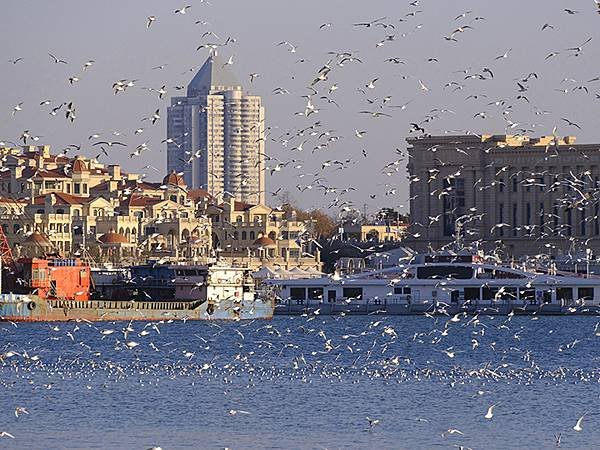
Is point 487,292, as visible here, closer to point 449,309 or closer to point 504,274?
point 504,274

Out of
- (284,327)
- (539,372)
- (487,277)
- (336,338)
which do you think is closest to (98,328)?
(284,327)

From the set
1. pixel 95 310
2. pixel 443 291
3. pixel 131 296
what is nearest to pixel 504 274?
pixel 443 291

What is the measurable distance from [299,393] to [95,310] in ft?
170

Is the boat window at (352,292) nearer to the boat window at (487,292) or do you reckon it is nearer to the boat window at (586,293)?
the boat window at (487,292)

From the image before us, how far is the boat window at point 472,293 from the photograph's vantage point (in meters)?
125

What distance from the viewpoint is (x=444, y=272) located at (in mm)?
126688

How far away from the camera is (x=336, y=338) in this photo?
308 ft

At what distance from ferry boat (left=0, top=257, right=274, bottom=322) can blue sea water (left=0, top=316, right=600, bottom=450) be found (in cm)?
1831

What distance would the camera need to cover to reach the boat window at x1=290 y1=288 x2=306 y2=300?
5059 inches

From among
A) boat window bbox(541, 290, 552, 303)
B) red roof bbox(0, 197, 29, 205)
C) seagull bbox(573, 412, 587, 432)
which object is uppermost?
red roof bbox(0, 197, 29, 205)

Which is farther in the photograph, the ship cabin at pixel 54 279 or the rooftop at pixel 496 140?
the rooftop at pixel 496 140

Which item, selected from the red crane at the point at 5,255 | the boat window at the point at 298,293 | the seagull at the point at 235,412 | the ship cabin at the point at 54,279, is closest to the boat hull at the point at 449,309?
Result: the boat window at the point at 298,293

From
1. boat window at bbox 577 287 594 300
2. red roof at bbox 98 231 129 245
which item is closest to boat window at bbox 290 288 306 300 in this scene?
boat window at bbox 577 287 594 300

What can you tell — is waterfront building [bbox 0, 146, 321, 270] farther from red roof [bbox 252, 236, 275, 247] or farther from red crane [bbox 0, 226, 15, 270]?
red crane [bbox 0, 226, 15, 270]
